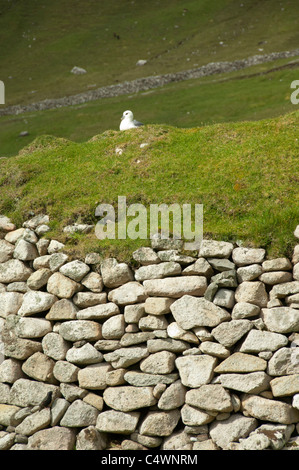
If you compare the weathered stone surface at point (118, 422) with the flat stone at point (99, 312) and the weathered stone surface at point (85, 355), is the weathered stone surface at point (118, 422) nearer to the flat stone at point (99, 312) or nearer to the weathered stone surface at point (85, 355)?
the weathered stone surface at point (85, 355)

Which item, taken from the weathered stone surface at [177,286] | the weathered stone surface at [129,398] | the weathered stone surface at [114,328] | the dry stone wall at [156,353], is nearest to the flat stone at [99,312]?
the dry stone wall at [156,353]

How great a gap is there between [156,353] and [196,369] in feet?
3.17

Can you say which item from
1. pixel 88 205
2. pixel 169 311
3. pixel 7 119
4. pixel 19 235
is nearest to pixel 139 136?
pixel 88 205

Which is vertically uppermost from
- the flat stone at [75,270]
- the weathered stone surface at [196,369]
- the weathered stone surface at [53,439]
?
the flat stone at [75,270]

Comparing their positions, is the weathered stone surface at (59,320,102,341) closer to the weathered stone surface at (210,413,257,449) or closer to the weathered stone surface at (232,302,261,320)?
the weathered stone surface at (232,302,261,320)

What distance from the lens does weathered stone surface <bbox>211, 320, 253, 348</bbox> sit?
11180 mm

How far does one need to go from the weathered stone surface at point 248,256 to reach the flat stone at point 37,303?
14.8ft

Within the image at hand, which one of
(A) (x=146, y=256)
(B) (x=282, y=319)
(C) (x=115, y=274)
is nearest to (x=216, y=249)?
(A) (x=146, y=256)

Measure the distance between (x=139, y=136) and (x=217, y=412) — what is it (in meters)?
9.53

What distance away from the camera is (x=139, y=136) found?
17.3 metres

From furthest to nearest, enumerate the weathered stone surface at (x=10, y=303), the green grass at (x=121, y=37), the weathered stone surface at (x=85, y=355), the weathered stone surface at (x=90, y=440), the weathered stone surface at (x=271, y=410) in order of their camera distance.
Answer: the green grass at (x=121, y=37) < the weathered stone surface at (x=10, y=303) < the weathered stone surface at (x=85, y=355) < the weathered stone surface at (x=90, y=440) < the weathered stone surface at (x=271, y=410)

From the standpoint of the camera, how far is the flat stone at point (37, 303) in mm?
12930

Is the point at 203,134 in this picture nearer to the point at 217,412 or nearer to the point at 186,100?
the point at 217,412

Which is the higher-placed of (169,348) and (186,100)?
(186,100)
